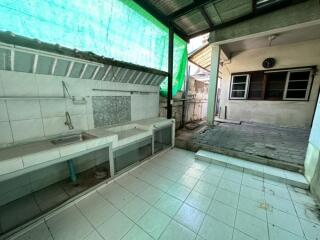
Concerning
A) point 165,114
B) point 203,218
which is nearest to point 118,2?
point 165,114

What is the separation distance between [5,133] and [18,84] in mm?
594

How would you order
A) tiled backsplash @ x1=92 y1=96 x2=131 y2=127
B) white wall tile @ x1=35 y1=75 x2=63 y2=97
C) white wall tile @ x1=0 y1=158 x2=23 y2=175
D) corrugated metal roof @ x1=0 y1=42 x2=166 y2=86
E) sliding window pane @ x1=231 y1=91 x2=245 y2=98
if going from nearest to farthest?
white wall tile @ x1=0 y1=158 x2=23 y2=175
corrugated metal roof @ x1=0 y1=42 x2=166 y2=86
white wall tile @ x1=35 y1=75 x2=63 y2=97
tiled backsplash @ x1=92 y1=96 x2=131 y2=127
sliding window pane @ x1=231 y1=91 x2=245 y2=98

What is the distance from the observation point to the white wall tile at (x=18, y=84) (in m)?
1.54

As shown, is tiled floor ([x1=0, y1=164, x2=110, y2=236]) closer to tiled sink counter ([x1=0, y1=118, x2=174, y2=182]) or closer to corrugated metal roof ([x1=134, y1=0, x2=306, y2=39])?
tiled sink counter ([x1=0, y1=118, x2=174, y2=182])

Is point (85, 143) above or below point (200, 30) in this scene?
below

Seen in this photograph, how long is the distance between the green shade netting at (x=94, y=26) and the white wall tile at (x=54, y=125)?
101 cm

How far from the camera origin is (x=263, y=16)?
312 centimetres

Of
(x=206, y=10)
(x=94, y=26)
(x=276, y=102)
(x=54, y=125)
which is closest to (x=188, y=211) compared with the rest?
(x=54, y=125)

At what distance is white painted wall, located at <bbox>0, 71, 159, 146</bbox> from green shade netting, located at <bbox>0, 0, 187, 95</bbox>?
0.54 metres

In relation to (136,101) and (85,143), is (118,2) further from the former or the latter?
(85,143)

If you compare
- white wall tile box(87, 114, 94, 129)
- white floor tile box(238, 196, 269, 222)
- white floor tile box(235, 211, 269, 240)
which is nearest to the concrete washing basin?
white wall tile box(87, 114, 94, 129)

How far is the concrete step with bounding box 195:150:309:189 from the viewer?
219 centimetres

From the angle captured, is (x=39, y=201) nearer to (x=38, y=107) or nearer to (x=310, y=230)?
(x=38, y=107)

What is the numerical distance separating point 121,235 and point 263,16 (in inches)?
190
